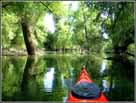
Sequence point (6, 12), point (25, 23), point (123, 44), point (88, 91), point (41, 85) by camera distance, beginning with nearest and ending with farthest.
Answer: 1. point (88, 91)
2. point (41, 85)
3. point (6, 12)
4. point (25, 23)
5. point (123, 44)

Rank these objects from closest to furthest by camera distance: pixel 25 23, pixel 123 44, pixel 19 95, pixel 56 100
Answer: pixel 56 100, pixel 19 95, pixel 25 23, pixel 123 44

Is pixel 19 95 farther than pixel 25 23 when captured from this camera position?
No

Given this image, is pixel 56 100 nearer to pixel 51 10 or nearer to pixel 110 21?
pixel 110 21

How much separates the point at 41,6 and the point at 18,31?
9.97m

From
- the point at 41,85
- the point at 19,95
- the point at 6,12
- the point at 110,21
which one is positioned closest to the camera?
the point at 19,95

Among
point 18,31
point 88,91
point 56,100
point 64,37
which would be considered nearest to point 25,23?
point 18,31

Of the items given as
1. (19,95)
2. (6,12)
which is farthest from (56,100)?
(6,12)

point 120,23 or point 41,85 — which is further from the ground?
point 120,23

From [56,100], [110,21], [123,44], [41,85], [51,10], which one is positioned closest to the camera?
A: [56,100]

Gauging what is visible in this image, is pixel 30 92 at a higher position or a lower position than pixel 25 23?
lower

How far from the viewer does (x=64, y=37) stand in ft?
106

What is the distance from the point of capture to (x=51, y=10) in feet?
51.7

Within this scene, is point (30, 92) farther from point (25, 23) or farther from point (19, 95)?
point (25, 23)

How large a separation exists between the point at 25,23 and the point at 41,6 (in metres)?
6.34
